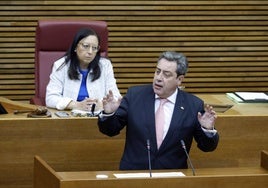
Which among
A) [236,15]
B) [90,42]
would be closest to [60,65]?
[90,42]

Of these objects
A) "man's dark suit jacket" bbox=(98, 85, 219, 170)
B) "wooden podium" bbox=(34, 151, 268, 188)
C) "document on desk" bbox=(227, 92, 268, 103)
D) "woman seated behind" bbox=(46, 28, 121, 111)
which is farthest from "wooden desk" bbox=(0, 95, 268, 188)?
"wooden podium" bbox=(34, 151, 268, 188)

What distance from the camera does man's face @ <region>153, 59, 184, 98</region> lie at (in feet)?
14.5

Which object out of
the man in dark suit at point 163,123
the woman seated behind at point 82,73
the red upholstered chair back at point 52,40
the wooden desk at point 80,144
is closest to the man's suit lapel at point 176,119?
the man in dark suit at point 163,123

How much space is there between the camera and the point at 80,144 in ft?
16.8

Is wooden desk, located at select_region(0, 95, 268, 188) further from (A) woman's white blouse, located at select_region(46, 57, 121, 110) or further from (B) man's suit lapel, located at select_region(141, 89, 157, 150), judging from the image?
(B) man's suit lapel, located at select_region(141, 89, 157, 150)

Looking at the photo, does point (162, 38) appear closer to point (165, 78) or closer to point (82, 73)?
point (82, 73)

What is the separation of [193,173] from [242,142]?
4.22ft

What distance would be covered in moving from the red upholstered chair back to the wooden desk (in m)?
0.78

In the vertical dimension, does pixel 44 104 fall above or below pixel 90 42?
below

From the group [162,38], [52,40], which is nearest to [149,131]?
[52,40]

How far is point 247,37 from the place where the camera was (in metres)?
7.65

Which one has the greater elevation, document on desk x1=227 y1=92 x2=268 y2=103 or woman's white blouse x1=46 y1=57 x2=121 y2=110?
woman's white blouse x1=46 y1=57 x2=121 y2=110

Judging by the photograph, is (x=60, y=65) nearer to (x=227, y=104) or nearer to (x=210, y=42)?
(x=227, y=104)

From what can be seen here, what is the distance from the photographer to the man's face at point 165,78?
4426mm
